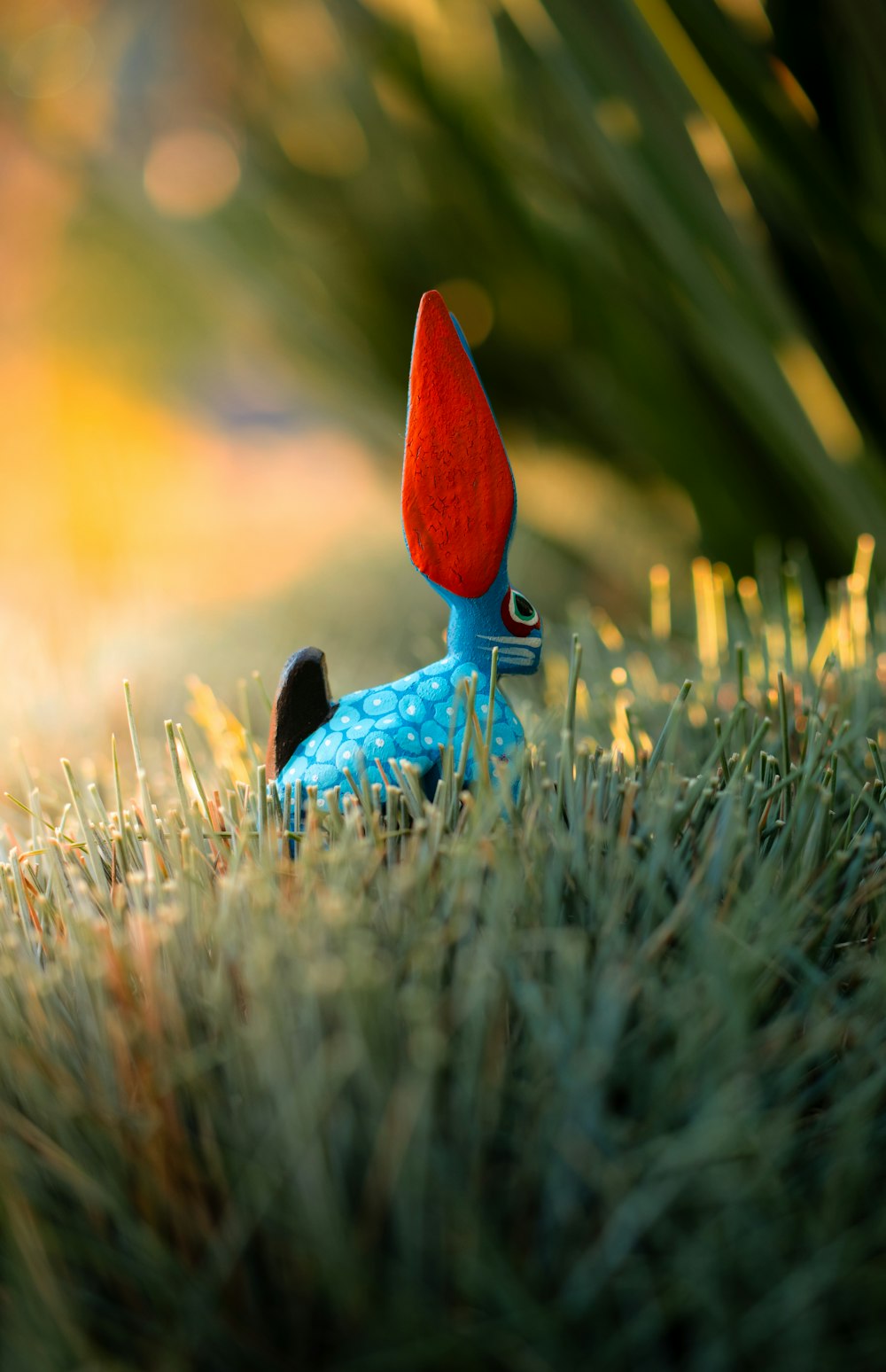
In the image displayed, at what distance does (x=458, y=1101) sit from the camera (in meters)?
0.33

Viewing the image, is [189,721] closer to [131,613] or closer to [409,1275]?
[131,613]

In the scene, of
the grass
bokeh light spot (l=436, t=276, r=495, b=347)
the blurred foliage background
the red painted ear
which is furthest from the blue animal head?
bokeh light spot (l=436, t=276, r=495, b=347)

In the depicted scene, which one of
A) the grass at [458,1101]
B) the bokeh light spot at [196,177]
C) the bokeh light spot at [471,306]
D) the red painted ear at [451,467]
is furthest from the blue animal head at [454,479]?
the bokeh light spot at [196,177]

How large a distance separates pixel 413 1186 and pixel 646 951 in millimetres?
117

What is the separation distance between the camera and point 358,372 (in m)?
1.45

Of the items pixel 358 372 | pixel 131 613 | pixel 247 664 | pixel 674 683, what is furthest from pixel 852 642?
pixel 131 613

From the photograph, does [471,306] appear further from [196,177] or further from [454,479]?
[454,479]

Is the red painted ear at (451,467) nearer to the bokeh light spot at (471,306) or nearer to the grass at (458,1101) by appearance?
the grass at (458,1101)

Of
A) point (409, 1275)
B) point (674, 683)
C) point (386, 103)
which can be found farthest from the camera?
point (386, 103)

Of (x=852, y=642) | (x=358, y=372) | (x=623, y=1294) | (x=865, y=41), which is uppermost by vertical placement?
(x=865, y=41)

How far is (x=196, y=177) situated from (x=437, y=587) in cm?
120

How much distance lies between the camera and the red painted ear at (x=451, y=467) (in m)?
0.52

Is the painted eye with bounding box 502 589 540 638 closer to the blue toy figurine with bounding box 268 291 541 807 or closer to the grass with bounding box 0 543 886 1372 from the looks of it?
the blue toy figurine with bounding box 268 291 541 807

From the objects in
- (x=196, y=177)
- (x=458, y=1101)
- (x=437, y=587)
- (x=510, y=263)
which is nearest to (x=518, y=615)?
(x=437, y=587)
